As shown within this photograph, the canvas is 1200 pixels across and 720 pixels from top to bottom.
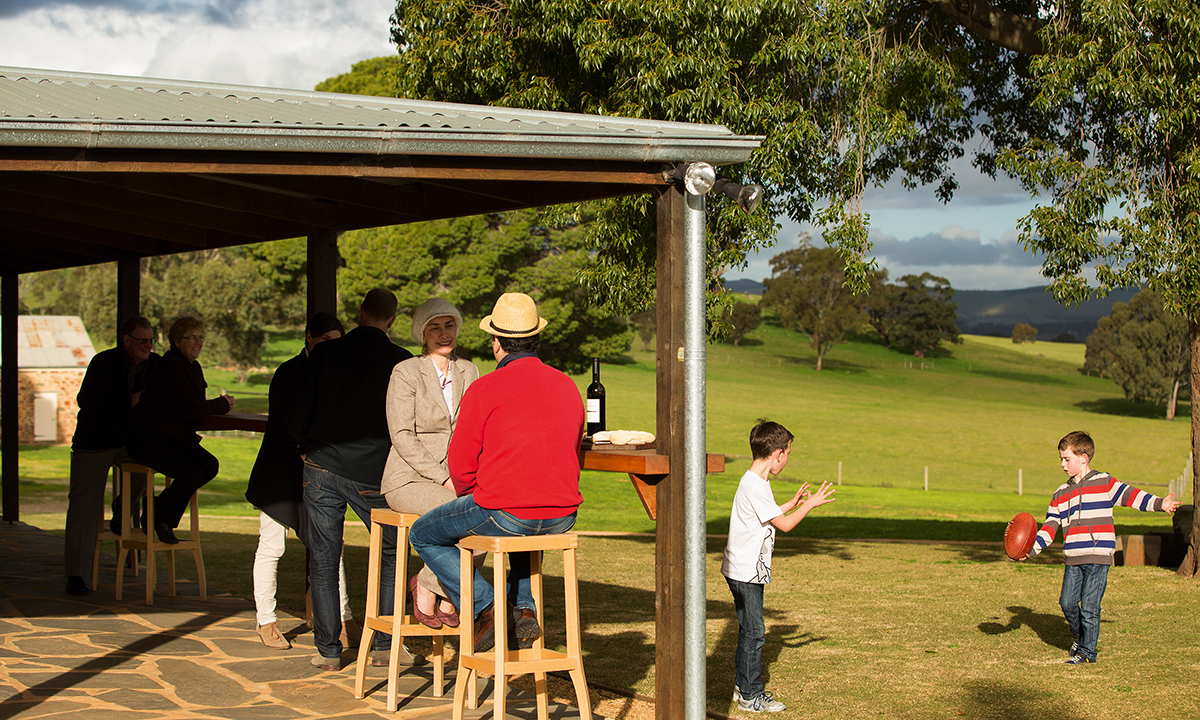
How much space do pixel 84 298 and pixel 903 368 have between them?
60.2 m

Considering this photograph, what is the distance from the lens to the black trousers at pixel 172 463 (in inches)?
269

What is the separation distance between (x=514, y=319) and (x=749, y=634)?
2.17 m

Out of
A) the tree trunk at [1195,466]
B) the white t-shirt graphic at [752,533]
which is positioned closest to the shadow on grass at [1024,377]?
the tree trunk at [1195,466]

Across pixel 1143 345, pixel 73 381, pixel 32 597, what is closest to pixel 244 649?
pixel 32 597

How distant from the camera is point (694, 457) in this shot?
4.27 meters

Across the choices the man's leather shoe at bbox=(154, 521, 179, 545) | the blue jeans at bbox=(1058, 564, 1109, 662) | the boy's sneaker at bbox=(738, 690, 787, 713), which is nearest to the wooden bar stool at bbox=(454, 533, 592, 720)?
the boy's sneaker at bbox=(738, 690, 787, 713)

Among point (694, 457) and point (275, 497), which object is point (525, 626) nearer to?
point (694, 457)

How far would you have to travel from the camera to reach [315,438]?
524 cm

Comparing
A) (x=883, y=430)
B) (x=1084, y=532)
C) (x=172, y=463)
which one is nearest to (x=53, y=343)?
(x=172, y=463)

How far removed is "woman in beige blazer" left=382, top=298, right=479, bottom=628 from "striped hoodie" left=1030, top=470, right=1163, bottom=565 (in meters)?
3.82

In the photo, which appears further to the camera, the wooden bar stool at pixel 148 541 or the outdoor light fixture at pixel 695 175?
the wooden bar stool at pixel 148 541

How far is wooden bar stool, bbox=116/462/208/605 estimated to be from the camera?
6863 millimetres

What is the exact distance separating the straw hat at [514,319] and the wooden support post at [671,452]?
1.82ft

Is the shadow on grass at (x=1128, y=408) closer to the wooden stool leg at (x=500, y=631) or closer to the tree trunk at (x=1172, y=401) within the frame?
the tree trunk at (x=1172, y=401)
